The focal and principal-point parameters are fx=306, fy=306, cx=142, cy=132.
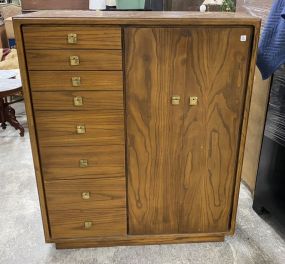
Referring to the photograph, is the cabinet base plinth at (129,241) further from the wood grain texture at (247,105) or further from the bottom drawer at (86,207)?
the wood grain texture at (247,105)

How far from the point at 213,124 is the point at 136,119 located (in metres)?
0.36

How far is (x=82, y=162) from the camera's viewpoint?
1.44 m

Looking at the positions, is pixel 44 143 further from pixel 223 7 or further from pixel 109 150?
pixel 223 7

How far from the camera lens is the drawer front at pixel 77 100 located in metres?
1.31

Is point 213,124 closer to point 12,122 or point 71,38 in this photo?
point 71,38

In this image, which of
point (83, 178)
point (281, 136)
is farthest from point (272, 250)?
point (83, 178)

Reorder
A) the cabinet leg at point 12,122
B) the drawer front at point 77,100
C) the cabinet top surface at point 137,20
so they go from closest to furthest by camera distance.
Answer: the cabinet top surface at point 137,20 < the drawer front at point 77,100 < the cabinet leg at point 12,122

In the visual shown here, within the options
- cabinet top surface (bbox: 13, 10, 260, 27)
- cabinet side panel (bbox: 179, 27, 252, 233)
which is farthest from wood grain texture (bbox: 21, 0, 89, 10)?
cabinet side panel (bbox: 179, 27, 252, 233)

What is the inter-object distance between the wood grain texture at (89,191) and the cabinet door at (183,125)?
0.20 ft

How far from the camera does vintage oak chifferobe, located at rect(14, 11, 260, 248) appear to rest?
49.2 inches

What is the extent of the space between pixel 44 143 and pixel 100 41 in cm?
52

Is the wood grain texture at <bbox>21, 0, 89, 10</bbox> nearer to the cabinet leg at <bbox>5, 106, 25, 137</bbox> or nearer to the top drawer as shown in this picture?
the cabinet leg at <bbox>5, 106, 25, 137</bbox>

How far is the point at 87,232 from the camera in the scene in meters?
1.59

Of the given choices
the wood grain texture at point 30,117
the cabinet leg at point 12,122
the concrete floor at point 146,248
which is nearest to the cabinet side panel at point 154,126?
the concrete floor at point 146,248
